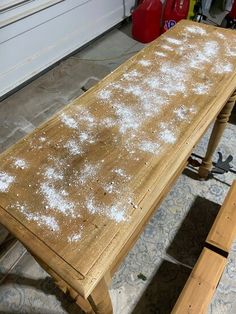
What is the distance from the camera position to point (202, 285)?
0.94m

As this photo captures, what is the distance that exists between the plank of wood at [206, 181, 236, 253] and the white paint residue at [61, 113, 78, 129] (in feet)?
2.25

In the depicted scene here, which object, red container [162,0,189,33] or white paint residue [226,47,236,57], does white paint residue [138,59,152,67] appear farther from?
red container [162,0,189,33]

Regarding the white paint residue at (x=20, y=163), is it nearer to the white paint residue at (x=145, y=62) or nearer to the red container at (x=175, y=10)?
the white paint residue at (x=145, y=62)

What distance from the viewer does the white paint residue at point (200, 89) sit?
0.97 meters

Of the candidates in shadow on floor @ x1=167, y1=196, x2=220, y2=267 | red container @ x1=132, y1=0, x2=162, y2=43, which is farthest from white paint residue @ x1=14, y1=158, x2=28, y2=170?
red container @ x1=132, y1=0, x2=162, y2=43

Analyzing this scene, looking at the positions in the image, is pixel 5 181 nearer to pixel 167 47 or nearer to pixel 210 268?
pixel 210 268

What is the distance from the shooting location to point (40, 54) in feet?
7.14

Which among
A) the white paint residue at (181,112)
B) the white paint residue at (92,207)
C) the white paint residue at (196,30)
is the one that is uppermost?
the white paint residue at (196,30)

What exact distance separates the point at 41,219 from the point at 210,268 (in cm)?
67

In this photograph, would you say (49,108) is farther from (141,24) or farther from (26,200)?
(26,200)

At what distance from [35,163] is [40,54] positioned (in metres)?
1.69

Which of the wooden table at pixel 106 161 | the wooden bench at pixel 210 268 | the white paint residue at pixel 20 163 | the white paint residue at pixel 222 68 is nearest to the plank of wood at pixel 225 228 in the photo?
the wooden bench at pixel 210 268

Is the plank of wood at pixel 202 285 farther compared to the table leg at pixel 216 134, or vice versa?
the table leg at pixel 216 134

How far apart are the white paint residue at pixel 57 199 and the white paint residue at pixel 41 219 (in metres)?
0.03
